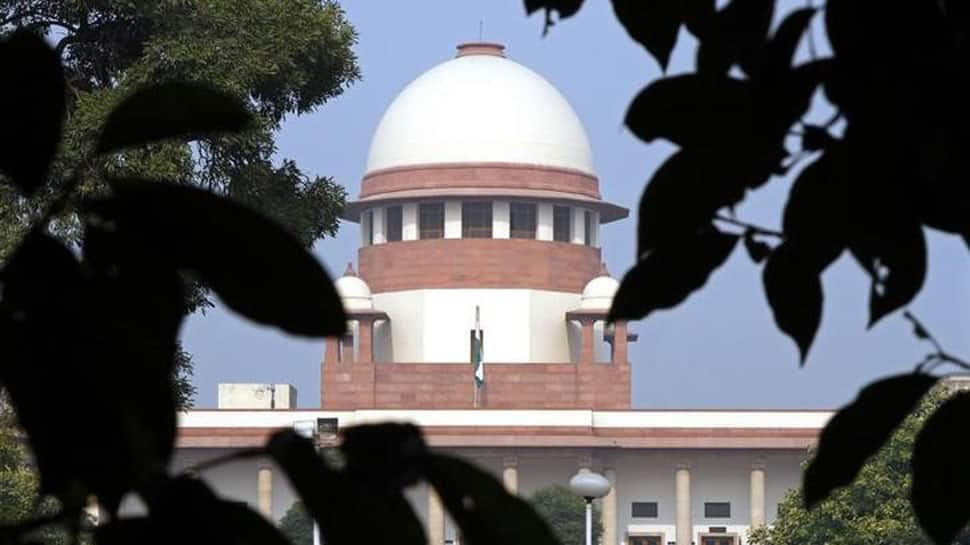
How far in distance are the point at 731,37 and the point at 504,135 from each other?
54.2 meters

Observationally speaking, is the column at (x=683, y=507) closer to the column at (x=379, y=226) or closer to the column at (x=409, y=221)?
the column at (x=409, y=221)

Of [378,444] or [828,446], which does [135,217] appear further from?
[828,446]

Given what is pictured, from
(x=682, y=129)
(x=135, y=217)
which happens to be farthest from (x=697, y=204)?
(x=135, y=217)

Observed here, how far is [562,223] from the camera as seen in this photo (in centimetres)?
5588

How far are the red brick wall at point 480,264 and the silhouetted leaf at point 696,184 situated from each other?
53.6 m

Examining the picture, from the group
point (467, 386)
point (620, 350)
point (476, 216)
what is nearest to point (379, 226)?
point (476, 216)

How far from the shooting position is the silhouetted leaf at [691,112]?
0.99m

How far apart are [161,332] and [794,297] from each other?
1.13 feet

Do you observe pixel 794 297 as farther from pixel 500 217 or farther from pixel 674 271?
pixel 500 217

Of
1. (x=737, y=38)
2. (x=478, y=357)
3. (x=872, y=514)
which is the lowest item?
(x=737, y=38)

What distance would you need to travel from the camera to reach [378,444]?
2.88 ft

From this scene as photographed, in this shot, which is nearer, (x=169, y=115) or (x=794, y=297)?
(x=169, y=115)

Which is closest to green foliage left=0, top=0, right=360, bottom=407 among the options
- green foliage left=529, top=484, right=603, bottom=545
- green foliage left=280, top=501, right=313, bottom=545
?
green foliage left=280, top=501, right=313, bottom=545

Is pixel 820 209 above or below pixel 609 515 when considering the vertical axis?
below
